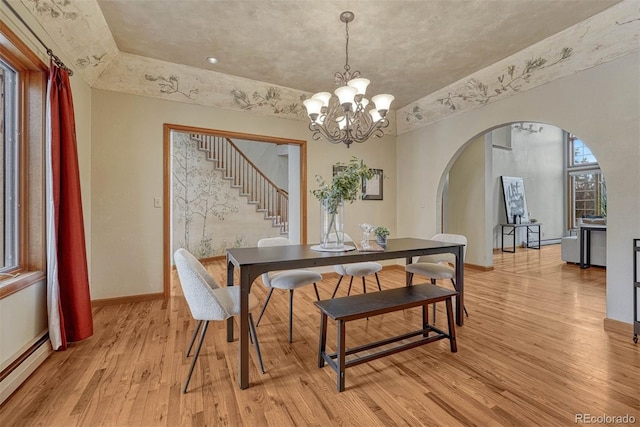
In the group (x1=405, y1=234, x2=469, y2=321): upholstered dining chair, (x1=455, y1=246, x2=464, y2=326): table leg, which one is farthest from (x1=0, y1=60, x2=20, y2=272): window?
(x1=455, y1=246, x2=464, y2=326): table leg

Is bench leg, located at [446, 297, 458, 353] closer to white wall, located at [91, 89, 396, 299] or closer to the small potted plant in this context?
the small potted plant

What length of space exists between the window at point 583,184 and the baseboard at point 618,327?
698 cm

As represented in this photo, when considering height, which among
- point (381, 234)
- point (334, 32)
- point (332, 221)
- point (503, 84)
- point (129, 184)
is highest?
point (334, 32)

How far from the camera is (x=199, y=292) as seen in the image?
5.61ft

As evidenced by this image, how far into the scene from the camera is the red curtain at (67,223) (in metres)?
2.14

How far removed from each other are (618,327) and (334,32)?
3574 millimetres

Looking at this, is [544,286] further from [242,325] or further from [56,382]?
[56,382]

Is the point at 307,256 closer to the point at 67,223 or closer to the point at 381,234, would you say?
the point at 381,234

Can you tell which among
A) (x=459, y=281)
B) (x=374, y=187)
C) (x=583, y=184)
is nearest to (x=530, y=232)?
(x=583, y=184)

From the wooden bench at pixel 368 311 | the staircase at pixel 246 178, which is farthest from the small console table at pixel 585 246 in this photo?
the staircase at pixel 246 178

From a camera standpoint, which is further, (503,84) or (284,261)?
(503,84)

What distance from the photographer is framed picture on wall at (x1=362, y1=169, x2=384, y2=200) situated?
4786 millimetres

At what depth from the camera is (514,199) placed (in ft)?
23.0

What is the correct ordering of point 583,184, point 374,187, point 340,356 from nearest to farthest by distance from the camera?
point 340,356, point 374,187, point 583,184
